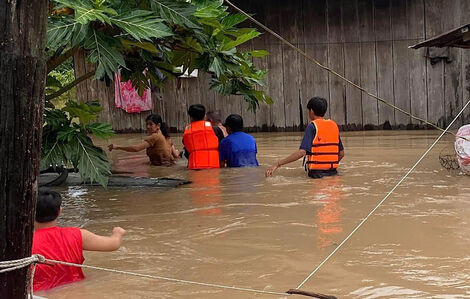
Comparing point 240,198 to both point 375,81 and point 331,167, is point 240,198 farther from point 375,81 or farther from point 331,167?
point 375,81

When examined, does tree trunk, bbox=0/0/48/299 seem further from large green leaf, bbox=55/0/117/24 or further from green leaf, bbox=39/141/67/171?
green leaf, bbox=39/141/67/171

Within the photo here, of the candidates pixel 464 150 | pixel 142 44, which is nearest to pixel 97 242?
pixel 142 44

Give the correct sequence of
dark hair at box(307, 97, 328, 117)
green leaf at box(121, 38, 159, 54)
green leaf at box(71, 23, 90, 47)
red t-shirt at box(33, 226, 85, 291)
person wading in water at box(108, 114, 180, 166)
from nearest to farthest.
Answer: red t-shirt at box(33, 226, 85, 291)
green leaf at box(71, 23, 90, 47)
green leaf at box(121, 38, 159, 54)
dark hair at box(307, 97, 328, 117)
person wading in water at box(108, 114, 180, 166)

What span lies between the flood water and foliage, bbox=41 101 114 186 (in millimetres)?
418

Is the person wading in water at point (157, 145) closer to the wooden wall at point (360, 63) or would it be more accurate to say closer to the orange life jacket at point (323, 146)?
the orange life jacket at point (323, 146)

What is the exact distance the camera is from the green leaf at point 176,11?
5.54 meters

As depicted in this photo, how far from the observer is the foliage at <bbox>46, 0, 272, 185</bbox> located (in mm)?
5047

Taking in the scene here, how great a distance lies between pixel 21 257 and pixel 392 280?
2.19 metres

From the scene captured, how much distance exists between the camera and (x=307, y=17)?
1337 cm

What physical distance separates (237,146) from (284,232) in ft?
12.8

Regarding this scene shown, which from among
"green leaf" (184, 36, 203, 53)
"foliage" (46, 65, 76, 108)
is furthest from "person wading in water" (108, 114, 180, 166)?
"foliage" (46, 65, 76, 108)

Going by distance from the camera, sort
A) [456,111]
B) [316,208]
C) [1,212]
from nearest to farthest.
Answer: [1,212]
[316,208]
[456,111]

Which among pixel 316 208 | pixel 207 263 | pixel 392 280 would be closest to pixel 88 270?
pixel 207 263

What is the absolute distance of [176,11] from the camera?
18.3ft
